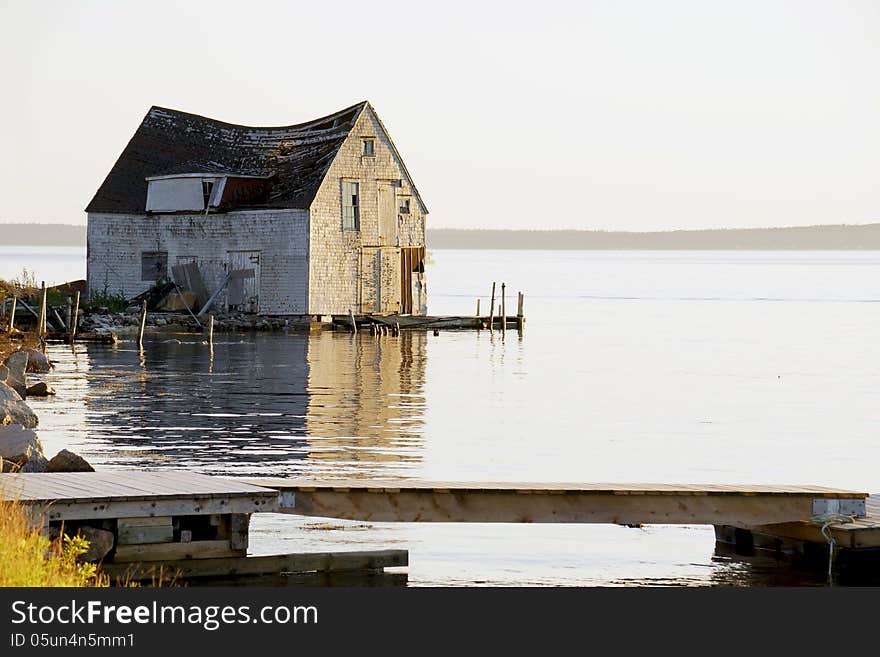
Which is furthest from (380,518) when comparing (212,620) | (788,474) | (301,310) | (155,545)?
(301,310)

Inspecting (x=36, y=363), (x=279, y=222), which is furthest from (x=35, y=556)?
(x=279, y=222)

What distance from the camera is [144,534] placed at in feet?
49.5

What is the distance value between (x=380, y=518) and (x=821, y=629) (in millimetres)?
5091

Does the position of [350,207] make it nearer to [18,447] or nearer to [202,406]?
[202,406]

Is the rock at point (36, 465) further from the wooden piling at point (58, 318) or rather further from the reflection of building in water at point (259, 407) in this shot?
the wooden piling at point (58, 318)

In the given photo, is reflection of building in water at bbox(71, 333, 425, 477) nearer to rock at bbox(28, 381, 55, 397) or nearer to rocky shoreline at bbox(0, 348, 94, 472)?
rock at bbox(28, 381, 55, 397)

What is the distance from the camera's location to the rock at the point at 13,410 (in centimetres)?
2338

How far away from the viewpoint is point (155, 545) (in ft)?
49.5

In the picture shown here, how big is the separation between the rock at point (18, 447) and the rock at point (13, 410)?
4087 mm

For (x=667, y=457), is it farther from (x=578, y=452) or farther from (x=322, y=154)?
(x=322, y=154)

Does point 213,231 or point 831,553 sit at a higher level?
point 213,231

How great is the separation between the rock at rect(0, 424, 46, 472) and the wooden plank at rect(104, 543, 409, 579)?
333cm

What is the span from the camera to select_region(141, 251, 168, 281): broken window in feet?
204

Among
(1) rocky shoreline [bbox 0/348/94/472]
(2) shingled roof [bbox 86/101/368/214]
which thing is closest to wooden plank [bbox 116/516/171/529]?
(1) rocky shoreline [bbox 0/348/94/472]
